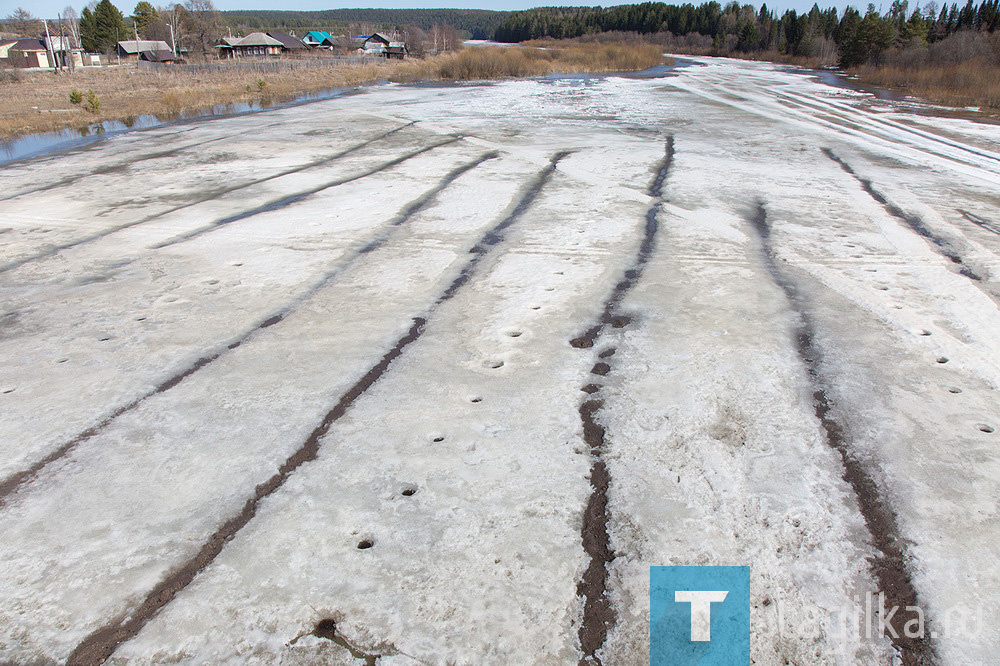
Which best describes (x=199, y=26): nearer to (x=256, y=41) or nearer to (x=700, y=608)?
(x=256, y=41)

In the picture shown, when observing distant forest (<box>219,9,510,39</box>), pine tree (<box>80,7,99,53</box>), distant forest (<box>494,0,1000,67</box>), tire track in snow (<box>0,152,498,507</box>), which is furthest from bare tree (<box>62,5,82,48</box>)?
distant forest (<box>219,9,510,39</box>)

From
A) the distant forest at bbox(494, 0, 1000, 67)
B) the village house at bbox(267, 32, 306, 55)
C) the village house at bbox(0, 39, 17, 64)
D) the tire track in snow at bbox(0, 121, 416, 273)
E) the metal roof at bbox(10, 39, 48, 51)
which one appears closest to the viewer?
the tire track in snow at bbox(0, 121, 416, 273)

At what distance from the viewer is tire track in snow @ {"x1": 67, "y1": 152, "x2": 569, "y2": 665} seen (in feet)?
5.96

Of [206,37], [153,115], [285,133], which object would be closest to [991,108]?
[285,133]

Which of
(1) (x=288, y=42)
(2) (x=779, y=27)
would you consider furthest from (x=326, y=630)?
(1) (x=288, y=42)

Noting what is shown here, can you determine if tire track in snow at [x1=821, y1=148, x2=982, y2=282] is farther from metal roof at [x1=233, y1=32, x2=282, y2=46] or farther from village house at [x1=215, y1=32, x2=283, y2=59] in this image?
metal roof at [x1=233, y1=32, x2=282, y2=46]

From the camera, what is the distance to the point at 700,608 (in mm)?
1936

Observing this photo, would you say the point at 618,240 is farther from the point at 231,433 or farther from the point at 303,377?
the point at 231,433

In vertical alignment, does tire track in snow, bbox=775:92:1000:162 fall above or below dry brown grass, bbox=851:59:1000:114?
below

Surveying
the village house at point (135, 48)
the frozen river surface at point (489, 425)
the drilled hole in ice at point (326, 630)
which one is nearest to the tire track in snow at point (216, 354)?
the frozen river surface at point (489, 425)

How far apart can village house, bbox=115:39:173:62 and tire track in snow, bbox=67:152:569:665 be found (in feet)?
225

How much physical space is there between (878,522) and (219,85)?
2604 centimetres

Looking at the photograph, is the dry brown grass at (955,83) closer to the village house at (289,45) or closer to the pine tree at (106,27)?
the village house at (289,45)

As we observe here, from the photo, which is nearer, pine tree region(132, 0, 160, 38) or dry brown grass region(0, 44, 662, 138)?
dry brown grass region(0, 44, 662, 138)
